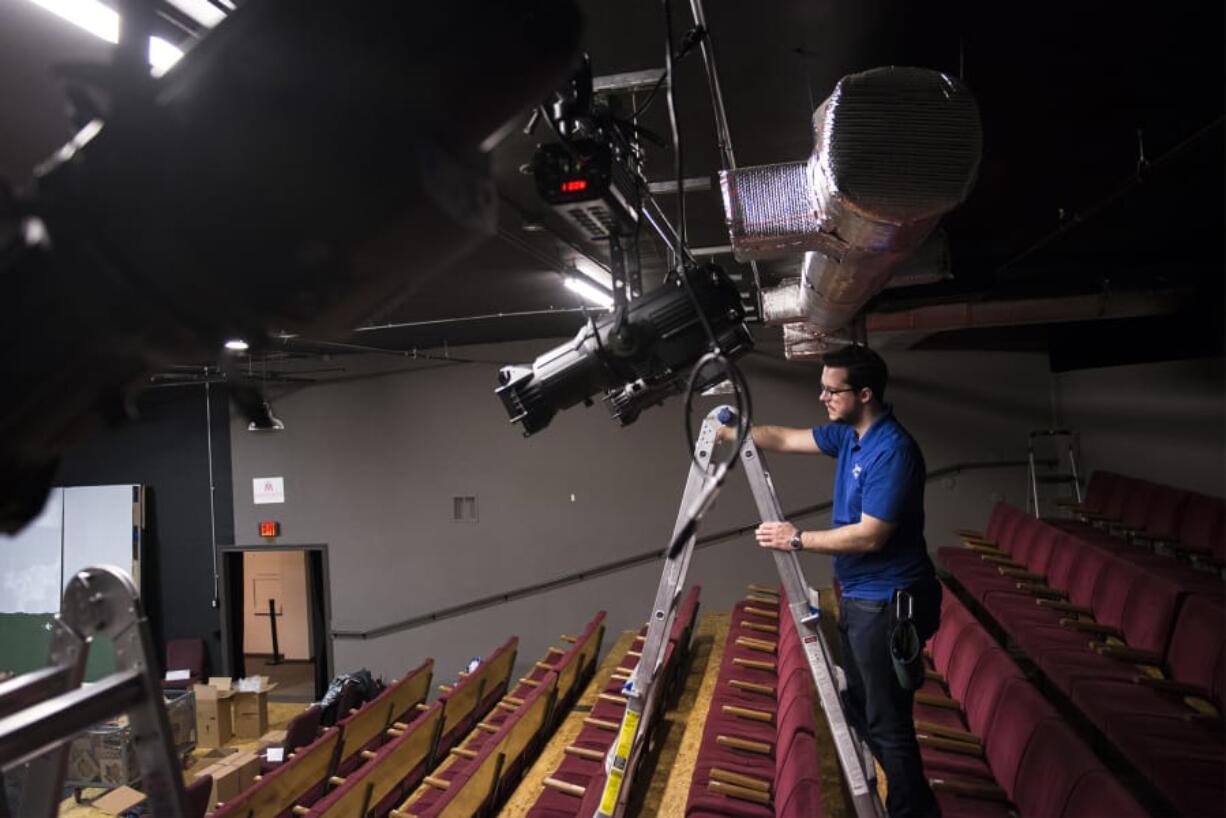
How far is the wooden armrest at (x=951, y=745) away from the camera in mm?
2514

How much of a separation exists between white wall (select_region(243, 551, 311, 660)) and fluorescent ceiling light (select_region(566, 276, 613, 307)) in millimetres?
5847

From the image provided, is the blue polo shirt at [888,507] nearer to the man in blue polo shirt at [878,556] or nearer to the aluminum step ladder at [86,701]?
the man in blue polo shirt at [878,556]

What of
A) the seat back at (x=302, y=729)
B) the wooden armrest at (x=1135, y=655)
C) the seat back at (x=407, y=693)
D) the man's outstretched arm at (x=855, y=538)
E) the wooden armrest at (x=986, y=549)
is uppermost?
the man's outstretched arm at (x=855, y=538)

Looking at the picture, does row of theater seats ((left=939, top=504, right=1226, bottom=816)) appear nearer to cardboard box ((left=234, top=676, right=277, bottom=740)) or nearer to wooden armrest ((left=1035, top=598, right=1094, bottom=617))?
wooden armrest ((left=1035, top=598, right=1094, bottom=617))

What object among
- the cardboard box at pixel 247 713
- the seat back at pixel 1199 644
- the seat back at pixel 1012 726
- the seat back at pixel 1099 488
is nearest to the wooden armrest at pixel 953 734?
the seat back at pixel 1012 726

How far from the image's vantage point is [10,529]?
0.58 meters

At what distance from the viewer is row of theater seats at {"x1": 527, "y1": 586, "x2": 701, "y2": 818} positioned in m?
2.82

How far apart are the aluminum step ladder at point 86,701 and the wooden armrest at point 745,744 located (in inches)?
88.6

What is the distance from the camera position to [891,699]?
1.91m

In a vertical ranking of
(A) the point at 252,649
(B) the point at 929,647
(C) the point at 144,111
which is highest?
(C) the point at 144,111

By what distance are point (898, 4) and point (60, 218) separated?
2023 millimetres

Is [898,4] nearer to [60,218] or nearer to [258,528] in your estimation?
[60,218]

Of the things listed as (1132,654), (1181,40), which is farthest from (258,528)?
(1181,40)

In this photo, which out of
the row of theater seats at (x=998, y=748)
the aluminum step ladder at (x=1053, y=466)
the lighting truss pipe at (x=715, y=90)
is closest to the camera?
the row of theater seats at (x=998, y=748)
